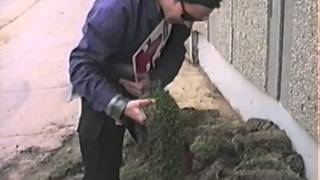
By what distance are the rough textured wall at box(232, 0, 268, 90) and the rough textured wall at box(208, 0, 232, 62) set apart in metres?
0.12

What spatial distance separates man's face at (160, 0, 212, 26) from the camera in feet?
8.44

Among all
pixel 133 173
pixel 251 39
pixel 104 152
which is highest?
pixel 104 152

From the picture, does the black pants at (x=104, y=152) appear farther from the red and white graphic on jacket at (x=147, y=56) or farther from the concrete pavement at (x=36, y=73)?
the concrete pavement at (x=36, y=73)

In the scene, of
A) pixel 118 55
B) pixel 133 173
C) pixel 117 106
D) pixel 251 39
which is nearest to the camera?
pixel 117 106

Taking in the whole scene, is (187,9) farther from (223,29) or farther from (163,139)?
(223,29)

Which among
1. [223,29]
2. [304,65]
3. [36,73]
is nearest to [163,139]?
[304,65]

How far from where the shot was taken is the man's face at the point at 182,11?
2.57m

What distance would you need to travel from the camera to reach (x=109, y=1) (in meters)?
2.75

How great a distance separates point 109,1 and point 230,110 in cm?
219

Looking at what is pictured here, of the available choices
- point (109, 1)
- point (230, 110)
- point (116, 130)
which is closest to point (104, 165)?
point (116, 130)

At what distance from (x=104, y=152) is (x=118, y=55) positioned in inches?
17.7

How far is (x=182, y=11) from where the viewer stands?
2605 millimetres

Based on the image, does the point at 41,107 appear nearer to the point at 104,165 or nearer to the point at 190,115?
the point at 190,115

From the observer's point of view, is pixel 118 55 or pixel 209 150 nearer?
pixel 118 55
